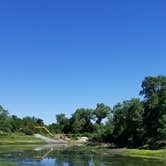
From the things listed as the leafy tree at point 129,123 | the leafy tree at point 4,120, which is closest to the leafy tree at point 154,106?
the leafy tree at point 129,123

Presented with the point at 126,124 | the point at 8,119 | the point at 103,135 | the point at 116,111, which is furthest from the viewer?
the point at 8,119

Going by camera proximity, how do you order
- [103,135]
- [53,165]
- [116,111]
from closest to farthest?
[53,165] < [116,111] < [103,135]

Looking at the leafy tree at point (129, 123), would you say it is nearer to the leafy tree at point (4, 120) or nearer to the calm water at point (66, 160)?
the calm water at point (66, 160)

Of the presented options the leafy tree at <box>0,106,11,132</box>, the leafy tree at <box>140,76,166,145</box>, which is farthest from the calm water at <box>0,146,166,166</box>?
the leafy tree at <box>0,106,11,132</box>

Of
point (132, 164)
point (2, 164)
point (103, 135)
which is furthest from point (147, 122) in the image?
point (2, 164)

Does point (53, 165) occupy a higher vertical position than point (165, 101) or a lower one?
lower

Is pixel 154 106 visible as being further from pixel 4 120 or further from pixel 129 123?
pixel 4 120

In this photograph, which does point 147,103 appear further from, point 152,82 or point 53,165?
point 53,165

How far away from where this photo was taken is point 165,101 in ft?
367

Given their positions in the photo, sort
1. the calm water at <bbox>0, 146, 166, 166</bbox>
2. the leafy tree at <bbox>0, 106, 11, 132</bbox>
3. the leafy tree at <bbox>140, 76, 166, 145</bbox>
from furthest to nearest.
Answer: the leafy tree at <bbox>0, 106, 11, 132</bbox> < the leafy tree at <bbox>140, 76, 166, 145</bbox> < the calm water at <bbox>0, 146, 166, 166</bbox>

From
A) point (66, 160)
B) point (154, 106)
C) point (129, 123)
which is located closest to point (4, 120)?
point (129, 123)

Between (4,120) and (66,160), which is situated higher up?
(4,120)

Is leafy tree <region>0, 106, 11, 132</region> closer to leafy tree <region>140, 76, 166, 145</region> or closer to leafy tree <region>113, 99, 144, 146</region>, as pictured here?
leafy tree <region>113, 99, 144, 146</region>

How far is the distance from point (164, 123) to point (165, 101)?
20.5 feet
